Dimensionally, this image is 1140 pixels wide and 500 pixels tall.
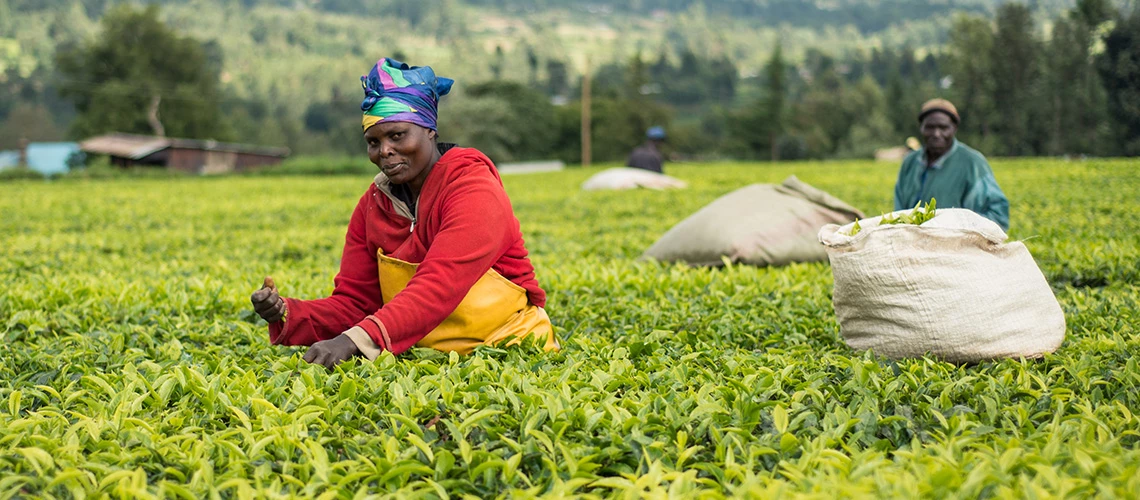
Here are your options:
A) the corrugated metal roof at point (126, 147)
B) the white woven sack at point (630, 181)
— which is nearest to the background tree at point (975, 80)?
the white woven sack at point (630, 181)

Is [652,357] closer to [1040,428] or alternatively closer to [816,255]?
[1040,428]

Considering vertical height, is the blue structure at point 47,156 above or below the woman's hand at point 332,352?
below

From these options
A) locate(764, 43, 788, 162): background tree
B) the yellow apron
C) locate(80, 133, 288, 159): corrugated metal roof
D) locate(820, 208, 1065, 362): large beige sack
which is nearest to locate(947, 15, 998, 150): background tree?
locate(764, 43, 788, 162): background tree

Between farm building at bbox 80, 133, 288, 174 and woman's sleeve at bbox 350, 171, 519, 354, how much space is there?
141 feet

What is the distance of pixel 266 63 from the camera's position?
132125 mm

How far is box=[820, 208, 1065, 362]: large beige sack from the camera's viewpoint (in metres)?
3.56

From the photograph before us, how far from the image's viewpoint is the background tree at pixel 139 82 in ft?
182

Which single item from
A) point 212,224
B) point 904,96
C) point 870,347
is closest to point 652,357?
point 870,347

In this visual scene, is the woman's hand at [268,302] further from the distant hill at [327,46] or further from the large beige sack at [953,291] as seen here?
the distant hill at [327,46]

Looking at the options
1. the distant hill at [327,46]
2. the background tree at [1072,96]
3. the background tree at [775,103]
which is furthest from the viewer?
the distant hill at [327,46]

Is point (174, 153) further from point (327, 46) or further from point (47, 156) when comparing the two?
point (327, 46)

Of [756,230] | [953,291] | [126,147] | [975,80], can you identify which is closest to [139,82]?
[126,147]

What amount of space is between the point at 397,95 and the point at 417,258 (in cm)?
60

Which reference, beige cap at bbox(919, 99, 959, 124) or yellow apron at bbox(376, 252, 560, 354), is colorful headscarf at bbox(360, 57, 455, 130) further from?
beige cap at bbox(919, 99, 959, 124)
